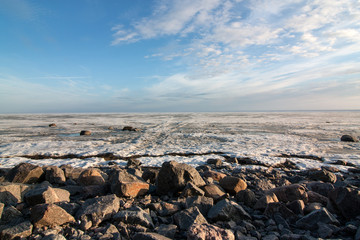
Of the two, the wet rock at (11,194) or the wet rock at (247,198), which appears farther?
the wet rock at (247,198)

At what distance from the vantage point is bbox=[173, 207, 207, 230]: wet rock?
10.8ft

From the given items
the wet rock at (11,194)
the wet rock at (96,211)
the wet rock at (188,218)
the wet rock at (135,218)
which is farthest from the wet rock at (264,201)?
the wet rock at (11,194)

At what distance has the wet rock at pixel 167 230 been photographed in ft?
10.1

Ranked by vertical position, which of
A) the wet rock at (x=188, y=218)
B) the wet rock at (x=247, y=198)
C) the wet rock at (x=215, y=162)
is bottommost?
the wet rock at (x=215, y=162)

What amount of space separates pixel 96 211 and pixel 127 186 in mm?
1103

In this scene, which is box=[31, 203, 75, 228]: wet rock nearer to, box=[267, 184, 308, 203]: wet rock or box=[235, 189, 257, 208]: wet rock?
box=[235, 189, 257, 208]: wet rock

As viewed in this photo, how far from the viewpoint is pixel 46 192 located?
3730 mm

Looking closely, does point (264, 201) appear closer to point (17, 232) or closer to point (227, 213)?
point (227, 213)

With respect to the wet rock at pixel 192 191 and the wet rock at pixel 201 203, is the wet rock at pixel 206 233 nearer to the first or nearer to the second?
the wet rock at pixel 201 203

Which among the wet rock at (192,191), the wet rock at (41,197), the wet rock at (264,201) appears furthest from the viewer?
the wet rock at (192,191)

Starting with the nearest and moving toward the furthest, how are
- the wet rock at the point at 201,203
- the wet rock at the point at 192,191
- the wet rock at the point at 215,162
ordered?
the wet rock at the point at 201,203 → the wet rock at the point at 192,191 → the wet rock at the point at 215,162

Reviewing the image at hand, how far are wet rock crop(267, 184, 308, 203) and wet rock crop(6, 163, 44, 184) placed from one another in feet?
20.1

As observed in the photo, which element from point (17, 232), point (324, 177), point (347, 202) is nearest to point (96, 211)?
point (17, 232)

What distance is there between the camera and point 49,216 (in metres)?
3.09
